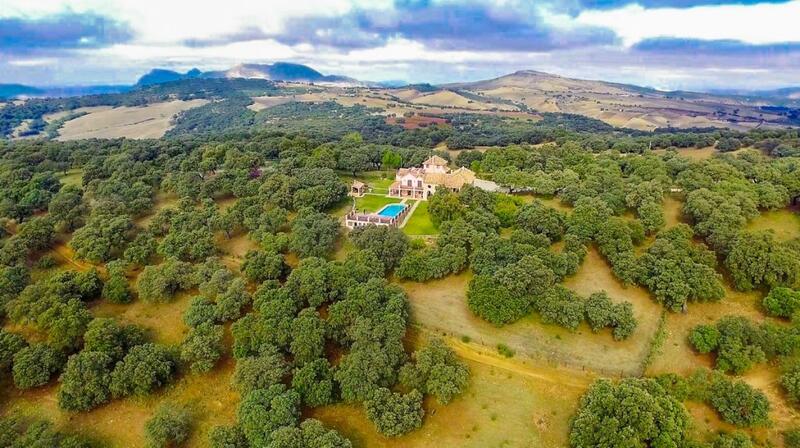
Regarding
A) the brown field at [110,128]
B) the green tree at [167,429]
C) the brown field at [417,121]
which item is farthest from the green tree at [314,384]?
the brown field at [110,128]

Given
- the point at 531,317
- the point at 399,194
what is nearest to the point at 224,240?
the point at 399,194

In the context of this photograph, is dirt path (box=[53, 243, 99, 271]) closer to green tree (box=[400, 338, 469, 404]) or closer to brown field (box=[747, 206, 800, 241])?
green tree (box=[400, 338, 469, 404])

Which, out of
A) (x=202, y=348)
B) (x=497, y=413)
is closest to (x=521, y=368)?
(x=497, y=413)

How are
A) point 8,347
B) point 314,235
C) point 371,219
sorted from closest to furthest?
point 8,347 → point 314,235 → point 371,219

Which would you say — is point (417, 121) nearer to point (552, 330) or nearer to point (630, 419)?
point (552, 330)

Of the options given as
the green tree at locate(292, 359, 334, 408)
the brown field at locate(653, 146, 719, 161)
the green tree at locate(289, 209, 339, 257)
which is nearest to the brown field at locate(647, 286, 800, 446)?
the green tree at locate(292, 359, 334, 408)

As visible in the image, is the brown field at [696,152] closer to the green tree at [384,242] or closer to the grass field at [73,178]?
the green tree at [384,242]
